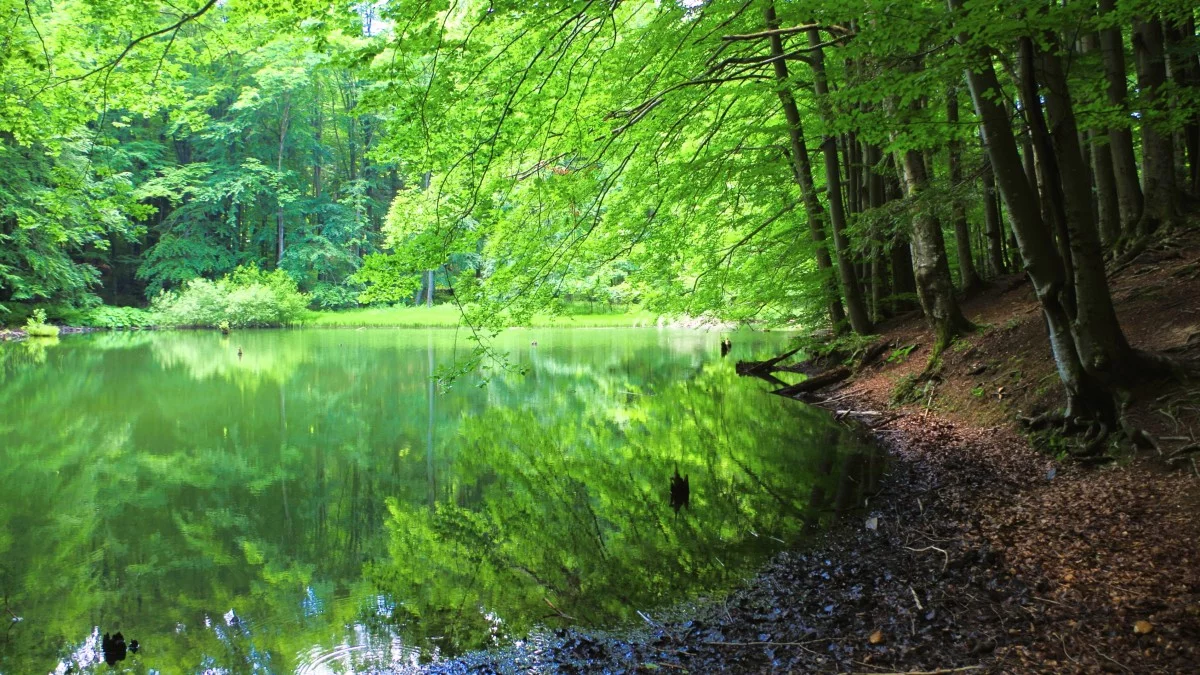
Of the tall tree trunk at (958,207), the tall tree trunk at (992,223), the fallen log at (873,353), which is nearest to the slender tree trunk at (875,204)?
the tall tree trunk at (958,207)

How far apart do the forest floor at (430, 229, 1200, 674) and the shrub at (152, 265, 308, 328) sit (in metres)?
35.4

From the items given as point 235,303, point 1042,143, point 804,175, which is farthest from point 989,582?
point 235,303

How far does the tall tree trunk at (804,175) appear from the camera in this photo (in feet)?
33.8

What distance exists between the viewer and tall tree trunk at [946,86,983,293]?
330 inches

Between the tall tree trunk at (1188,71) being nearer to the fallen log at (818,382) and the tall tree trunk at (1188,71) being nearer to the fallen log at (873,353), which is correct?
the fallen log at (873,353)

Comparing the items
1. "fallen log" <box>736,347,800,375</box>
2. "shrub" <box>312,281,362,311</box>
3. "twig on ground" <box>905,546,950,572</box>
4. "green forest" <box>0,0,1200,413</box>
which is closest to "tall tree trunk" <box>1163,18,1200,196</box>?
"green forest" <box>0,0,1200,413</box>

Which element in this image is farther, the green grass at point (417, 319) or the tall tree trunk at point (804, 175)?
the green grass at point (417, 319)

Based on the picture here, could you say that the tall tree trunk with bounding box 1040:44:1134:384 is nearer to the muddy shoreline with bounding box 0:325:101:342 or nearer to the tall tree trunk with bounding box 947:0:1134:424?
the tall tree trunk with bounding box 947:0:1134:424

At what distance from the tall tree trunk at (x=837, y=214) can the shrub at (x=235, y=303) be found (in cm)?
3163

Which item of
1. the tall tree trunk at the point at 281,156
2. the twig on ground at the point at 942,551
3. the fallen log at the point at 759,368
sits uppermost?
the tall tree trunk at the point at 281,156

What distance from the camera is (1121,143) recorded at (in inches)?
335

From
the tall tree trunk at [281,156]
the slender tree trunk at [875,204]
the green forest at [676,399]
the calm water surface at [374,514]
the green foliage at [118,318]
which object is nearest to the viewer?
the green forest at [676,399]

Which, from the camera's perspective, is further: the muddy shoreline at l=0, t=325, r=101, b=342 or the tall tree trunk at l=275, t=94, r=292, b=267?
the tall tree trunk at l=275, t=94, r=292, b=267

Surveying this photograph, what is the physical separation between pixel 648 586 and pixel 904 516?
208 centimetres
